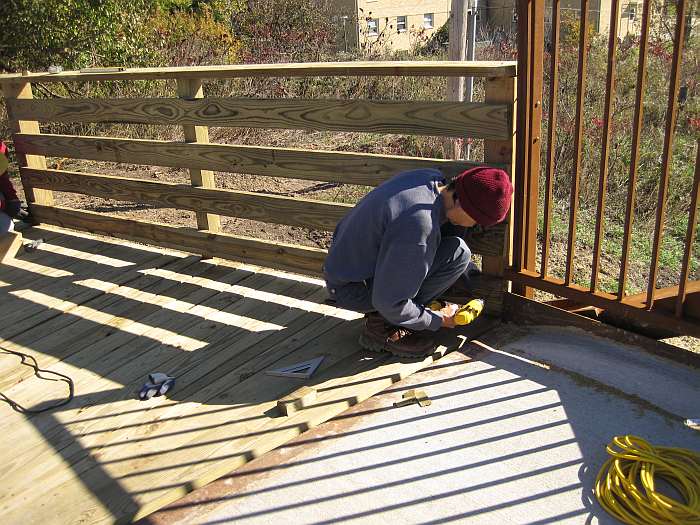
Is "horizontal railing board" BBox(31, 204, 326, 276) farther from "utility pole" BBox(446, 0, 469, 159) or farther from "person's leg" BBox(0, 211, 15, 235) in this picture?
"utility pole" BBox(446, 0, 469, 159)

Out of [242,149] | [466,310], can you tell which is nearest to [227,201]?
[242,149]

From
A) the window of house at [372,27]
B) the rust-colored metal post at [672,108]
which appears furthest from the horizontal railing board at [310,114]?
the window of house at [372,27]

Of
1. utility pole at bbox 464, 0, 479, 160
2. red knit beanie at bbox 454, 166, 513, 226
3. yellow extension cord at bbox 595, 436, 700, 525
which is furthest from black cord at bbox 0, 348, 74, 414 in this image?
utility pole at bbox 464, 0, 479, 160

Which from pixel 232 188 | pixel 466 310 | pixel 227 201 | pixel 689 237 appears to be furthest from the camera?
pixel 232 188

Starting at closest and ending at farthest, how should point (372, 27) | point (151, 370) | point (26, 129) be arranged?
point (151, 370)
point (26, 129)
point (372, 27)

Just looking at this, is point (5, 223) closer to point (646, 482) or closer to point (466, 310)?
point (466, 310)

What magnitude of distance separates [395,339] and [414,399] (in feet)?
1.36

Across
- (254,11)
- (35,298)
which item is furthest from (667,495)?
(254,11)

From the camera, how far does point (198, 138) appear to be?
4.54m

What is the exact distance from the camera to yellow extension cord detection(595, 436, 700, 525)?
2.20 m

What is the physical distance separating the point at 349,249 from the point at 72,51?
7698 mm

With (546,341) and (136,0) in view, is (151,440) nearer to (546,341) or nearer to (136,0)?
(546,341)

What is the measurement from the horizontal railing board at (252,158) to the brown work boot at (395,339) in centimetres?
80

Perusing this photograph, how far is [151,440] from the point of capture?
2.83 m
